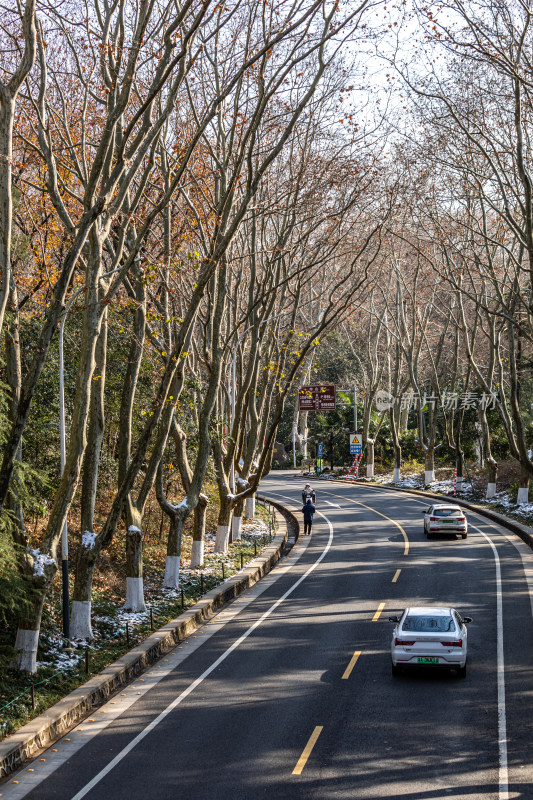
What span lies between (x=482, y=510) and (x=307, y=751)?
99.6 feet

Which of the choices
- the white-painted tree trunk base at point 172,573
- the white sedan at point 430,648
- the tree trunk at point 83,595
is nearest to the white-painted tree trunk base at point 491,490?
the white-painted tree trunk base at point 172,573

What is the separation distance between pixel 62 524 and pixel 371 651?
653 centimetres

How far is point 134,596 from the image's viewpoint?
66.4 ft

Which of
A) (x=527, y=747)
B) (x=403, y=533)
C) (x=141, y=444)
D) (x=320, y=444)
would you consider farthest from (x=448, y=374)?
(x=527, y=747)

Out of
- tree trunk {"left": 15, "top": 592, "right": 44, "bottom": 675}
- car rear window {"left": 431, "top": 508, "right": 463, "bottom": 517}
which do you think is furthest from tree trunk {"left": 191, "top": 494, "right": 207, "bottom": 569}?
tree trunk {"left": 15, "top": 592, "right": 44, "bottom": 675}

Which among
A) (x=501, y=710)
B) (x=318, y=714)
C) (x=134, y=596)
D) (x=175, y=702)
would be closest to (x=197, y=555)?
(x=134, y=596)

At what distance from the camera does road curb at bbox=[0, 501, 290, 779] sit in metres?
11.9

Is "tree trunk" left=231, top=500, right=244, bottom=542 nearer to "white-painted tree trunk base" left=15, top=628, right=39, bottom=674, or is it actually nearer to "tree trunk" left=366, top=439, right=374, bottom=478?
"white-painted tree trunk base" left=15, top=628, right=39, bottom=674

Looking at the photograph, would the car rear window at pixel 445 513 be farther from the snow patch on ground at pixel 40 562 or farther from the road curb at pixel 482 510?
the snow patch on ground at pixel 40 562

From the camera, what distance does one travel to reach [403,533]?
114ft

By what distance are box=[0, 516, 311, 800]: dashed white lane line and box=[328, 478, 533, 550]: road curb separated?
1356 centimetres

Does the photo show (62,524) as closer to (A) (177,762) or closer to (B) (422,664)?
(A) (177,762)

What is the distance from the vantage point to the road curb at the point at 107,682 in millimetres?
11883

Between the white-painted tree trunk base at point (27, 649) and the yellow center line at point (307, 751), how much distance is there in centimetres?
511
